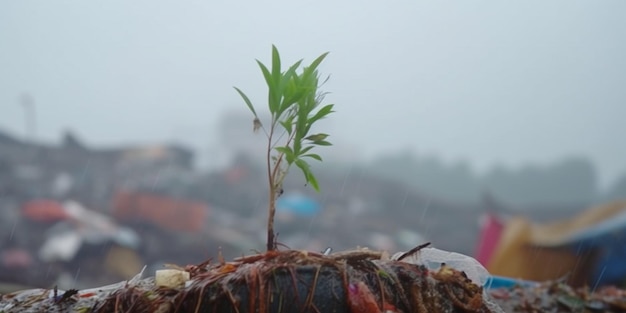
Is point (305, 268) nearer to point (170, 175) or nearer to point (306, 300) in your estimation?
point (306, 300)

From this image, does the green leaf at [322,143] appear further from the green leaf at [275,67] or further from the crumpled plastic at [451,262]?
the crumpled plastic at [451,262]

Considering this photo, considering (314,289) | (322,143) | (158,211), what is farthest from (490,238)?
(158,211)

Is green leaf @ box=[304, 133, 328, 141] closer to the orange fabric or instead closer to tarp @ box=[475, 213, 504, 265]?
tarp @ box=[475, 213, 504, 265]

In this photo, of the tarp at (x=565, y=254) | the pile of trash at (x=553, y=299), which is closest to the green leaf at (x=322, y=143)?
the pile of trash at (x=553, y=299)

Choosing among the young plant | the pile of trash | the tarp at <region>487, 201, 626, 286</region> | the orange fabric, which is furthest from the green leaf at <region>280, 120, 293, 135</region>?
the orange fabric

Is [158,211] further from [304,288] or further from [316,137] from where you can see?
[304,288]

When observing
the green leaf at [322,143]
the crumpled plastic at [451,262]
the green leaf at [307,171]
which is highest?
the green leaf at [322,143]

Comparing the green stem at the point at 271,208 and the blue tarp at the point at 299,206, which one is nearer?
the green stem at the point at 271,208
